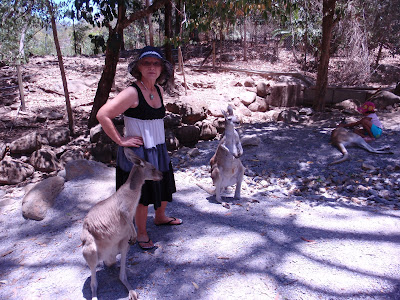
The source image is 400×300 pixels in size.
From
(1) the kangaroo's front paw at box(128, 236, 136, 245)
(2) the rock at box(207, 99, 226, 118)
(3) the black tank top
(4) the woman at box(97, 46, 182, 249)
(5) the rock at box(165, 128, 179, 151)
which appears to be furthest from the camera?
(2) the rock at box(207, 99, 226, 118)

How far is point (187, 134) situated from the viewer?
841 cm

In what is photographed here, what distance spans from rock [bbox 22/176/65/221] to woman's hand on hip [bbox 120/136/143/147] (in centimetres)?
232

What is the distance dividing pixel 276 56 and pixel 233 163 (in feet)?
57.1

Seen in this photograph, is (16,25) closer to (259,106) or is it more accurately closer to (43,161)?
(43,161)

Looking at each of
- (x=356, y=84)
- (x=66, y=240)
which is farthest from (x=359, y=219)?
(x=356, y=84)

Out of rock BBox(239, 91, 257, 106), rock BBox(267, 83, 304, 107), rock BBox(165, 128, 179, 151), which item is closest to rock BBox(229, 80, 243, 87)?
rock BBox(239, 91, 257, 106)

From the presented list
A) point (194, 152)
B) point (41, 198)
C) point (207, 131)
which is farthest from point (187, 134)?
point (41, 198)

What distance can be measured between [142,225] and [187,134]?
5.28 m

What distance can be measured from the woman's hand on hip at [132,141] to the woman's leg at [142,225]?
0.66m

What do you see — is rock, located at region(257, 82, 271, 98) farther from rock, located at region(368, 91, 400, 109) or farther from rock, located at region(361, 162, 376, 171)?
rock, located at region(361, 162, 376, 171)

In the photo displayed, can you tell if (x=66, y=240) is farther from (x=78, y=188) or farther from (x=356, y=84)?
(x=356, y=84)

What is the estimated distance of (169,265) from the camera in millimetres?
3080

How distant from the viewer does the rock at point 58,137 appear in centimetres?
778

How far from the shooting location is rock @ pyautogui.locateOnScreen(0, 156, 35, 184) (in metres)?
6.59
